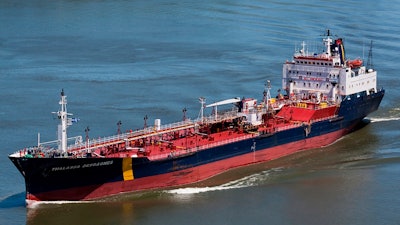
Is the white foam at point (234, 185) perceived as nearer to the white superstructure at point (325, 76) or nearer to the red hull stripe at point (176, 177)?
the red hull stripe at point (176, 177)

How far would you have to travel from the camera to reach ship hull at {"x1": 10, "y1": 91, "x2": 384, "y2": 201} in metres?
30.1

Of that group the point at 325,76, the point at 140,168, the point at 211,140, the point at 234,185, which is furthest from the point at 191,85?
the point at 140,168

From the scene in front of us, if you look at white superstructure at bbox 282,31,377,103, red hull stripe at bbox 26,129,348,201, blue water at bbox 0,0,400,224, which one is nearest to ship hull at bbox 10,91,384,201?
red hull stripe at bbox 26,129,348,201

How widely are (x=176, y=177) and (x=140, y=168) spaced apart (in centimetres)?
193

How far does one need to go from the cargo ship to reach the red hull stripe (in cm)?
4

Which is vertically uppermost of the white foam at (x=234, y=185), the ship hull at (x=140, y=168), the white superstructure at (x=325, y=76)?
the white superstructure at (x=325, y=76)

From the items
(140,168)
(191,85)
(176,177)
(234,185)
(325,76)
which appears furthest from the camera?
(191,85)

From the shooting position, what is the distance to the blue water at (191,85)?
30609mm

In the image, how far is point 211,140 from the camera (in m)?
35.4

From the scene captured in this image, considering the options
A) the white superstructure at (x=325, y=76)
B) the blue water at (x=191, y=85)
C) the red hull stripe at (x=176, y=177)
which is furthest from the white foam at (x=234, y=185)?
the white superstructure at (x=325, y=76)

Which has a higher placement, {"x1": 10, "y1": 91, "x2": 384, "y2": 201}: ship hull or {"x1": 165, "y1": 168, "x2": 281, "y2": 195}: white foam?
{"x1": 10, "y1": 91, "x2": 384, "y2": 201}: ship hull

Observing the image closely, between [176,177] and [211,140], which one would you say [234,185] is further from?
[211,140]

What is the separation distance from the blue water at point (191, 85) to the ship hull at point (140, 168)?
20.4 inches

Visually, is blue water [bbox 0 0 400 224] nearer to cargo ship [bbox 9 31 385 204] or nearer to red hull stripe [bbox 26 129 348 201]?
red hull stripe [bbox 26 129 348 201]
